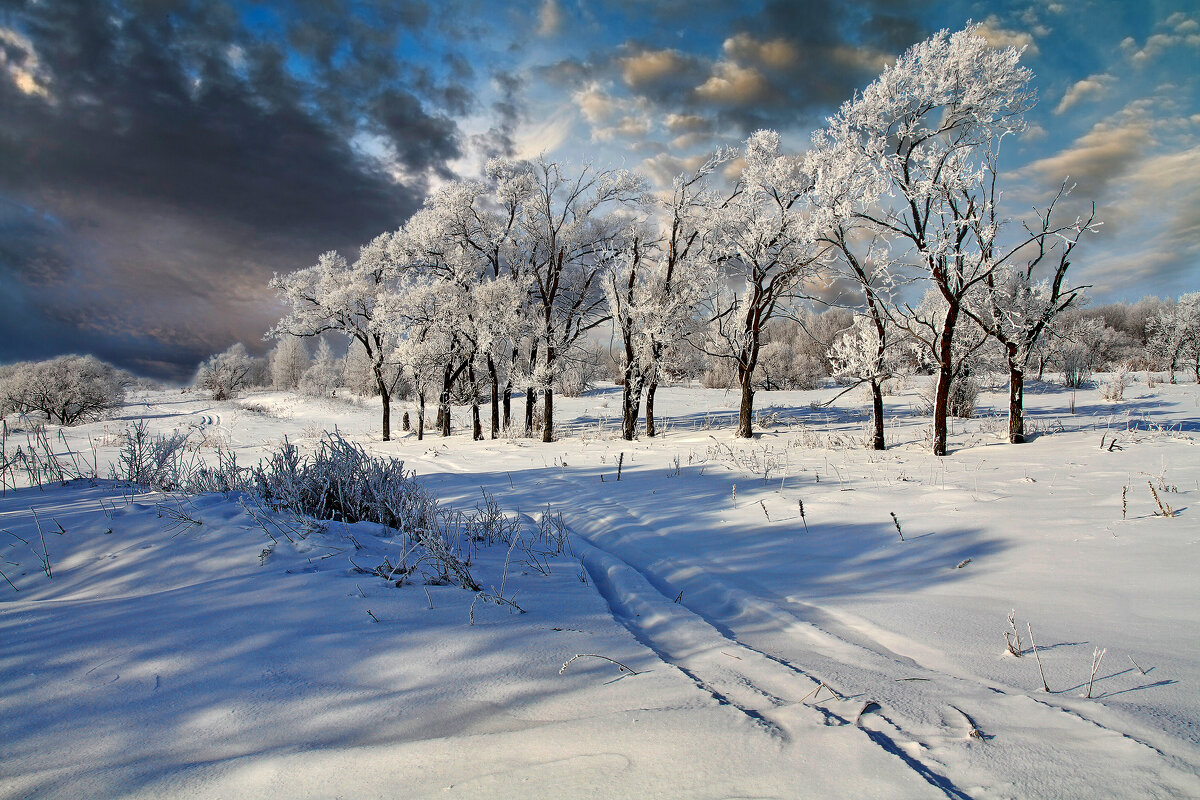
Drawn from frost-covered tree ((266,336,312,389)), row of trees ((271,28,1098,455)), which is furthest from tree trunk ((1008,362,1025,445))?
frost-covered tree ((266,336,312,389))

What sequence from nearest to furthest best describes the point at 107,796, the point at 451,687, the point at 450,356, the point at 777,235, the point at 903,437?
the point at 107,796 < the point at 451,687 < the point at 777,235 < the point at 903,437 < the point at 450,356

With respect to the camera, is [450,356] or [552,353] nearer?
[552,353]

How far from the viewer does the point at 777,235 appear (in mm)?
15891

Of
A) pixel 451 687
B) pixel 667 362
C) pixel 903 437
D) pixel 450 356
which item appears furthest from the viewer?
pixel 450 356

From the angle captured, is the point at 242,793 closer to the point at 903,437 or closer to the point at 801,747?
the point at 801,747

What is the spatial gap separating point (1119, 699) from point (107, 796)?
319 centimetres

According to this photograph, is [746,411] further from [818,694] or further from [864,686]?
[818,694]

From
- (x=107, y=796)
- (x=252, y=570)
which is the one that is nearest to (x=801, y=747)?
(x=107, y=796)

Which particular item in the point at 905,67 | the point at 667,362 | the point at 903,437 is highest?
the point at 905,67

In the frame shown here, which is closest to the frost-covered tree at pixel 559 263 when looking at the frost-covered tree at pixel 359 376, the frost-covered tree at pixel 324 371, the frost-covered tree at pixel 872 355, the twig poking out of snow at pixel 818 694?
the frost-covered tree at pixel 872 355

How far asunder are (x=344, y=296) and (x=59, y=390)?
72.8ft

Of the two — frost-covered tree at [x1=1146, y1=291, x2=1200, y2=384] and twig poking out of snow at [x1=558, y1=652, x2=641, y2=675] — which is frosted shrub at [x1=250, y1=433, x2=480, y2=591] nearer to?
twig poking out of snow at [x1=558, y1=652, x2=641, y2=675]

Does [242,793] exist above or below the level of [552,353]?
below

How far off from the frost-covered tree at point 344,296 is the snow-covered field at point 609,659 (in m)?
21.4
